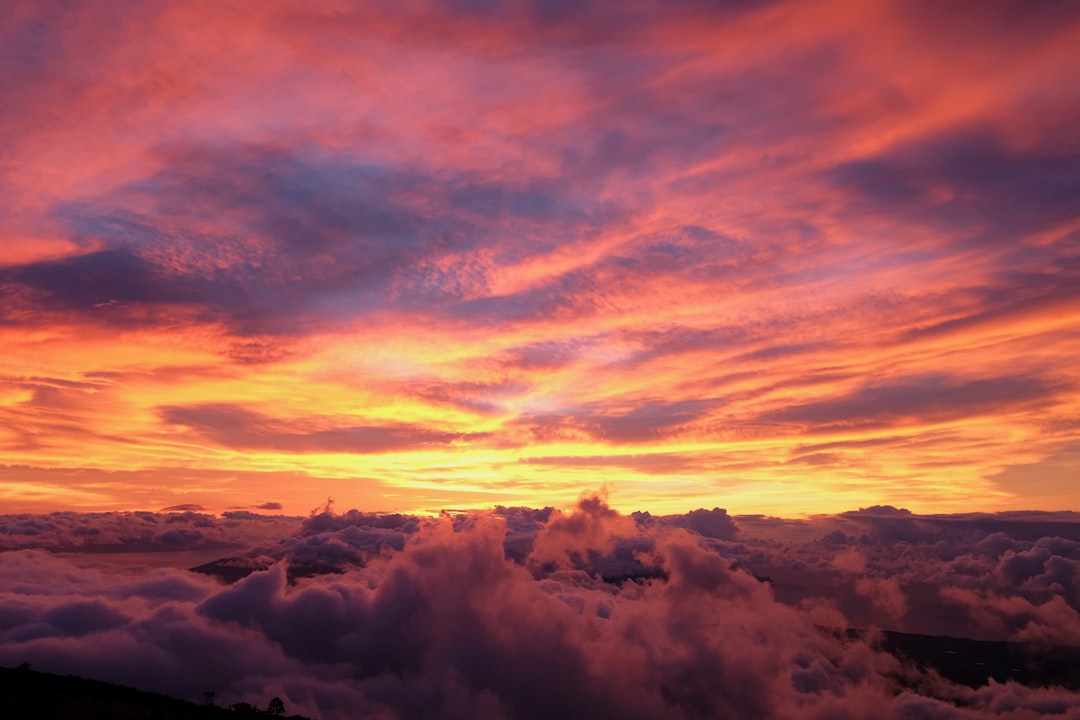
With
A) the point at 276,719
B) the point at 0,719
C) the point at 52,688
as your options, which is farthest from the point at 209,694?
the point at 0,719

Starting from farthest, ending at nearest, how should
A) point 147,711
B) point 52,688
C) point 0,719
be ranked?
point 52,688 < point 147,711 < point 0,719

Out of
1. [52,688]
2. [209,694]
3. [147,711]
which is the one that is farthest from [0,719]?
[209,694]

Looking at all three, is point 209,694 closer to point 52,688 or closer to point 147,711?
point 52,688

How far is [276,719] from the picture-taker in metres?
144

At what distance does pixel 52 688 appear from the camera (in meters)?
113

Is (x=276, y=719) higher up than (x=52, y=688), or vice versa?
(x=52, y=688)

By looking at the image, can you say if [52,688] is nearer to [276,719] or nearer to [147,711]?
[147,711]

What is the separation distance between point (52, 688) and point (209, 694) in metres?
31.8

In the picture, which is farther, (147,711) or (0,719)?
(147,711)

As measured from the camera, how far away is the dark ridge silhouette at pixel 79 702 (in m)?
89.9

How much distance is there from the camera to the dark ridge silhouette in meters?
89.9

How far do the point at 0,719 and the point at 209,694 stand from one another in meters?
60.5

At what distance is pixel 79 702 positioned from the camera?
97.9 metres

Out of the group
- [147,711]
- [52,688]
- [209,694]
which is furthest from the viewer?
[209,694]
